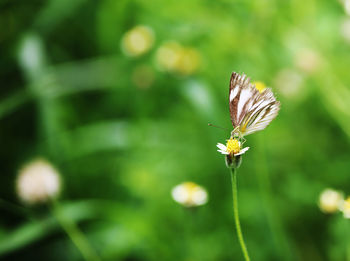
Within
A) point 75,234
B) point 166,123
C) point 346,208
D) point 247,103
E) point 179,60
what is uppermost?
point 179,60

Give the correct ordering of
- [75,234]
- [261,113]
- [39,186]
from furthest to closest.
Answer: [75,234]
[39,186]
[261,113]

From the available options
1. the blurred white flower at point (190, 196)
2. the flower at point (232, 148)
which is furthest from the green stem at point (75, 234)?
the flower at point (232, 148)

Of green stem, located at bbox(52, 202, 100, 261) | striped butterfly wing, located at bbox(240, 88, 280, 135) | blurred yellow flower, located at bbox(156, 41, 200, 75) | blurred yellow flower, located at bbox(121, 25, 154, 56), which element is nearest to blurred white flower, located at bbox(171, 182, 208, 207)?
striped butterfly wing, located at bbox(240, 88, 280, 135)

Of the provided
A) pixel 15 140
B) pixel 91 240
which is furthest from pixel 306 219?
pixel 15 140

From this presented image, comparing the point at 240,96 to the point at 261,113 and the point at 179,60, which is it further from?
the point at 179,60

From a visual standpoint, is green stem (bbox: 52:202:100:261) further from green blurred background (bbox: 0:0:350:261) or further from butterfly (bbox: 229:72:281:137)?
butterfly (bbox: 229:72:281:137)

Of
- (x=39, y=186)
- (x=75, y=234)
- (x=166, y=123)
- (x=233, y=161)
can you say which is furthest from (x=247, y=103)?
(x=166, y=123)

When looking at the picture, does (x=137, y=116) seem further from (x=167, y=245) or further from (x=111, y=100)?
(x=167, y=245)

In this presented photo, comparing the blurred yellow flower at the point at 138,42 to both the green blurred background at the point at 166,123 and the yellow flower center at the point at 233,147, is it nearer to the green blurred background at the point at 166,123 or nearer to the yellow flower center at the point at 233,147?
the green blurred background at the point at 166,123
